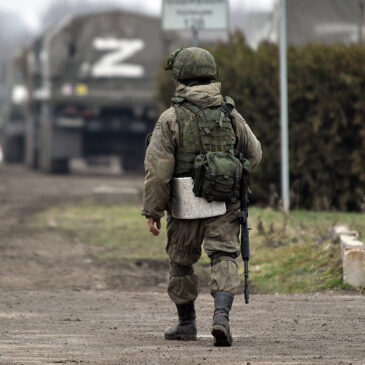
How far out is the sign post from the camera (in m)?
14.6

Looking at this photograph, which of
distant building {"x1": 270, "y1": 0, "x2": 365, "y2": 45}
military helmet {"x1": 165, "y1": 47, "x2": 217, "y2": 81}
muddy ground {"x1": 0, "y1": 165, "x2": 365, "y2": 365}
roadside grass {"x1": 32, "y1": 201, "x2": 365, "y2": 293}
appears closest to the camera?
muddy ground {"x1": 0, "y1": 165, "x2": 365, "y2": 365}

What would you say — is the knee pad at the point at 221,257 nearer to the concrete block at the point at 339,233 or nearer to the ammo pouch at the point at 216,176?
the ammo pouch at the point at 216,176

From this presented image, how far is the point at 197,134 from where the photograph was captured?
661 centimetres

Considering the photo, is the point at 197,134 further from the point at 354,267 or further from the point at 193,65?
the point at 354,267

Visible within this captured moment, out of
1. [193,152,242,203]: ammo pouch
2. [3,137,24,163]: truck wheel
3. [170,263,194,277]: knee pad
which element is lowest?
[3,137,24,163]: truck wheel

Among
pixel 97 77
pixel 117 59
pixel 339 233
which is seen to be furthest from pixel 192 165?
pixel 117 59

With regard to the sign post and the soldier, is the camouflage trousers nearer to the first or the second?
the soldier

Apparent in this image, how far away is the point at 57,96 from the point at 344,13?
21.6 ft

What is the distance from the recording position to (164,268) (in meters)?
11.3

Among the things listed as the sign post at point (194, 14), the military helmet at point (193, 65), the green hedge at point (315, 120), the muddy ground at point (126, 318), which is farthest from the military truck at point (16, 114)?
the military helmet at point (193, 65)

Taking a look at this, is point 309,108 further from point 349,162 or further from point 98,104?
point 98,104

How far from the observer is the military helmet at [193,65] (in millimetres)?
6711

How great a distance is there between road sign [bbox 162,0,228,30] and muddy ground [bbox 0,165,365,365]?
325 centimetres

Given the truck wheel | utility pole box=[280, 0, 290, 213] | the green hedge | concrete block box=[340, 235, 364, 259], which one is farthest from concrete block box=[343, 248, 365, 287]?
the truck wheel
